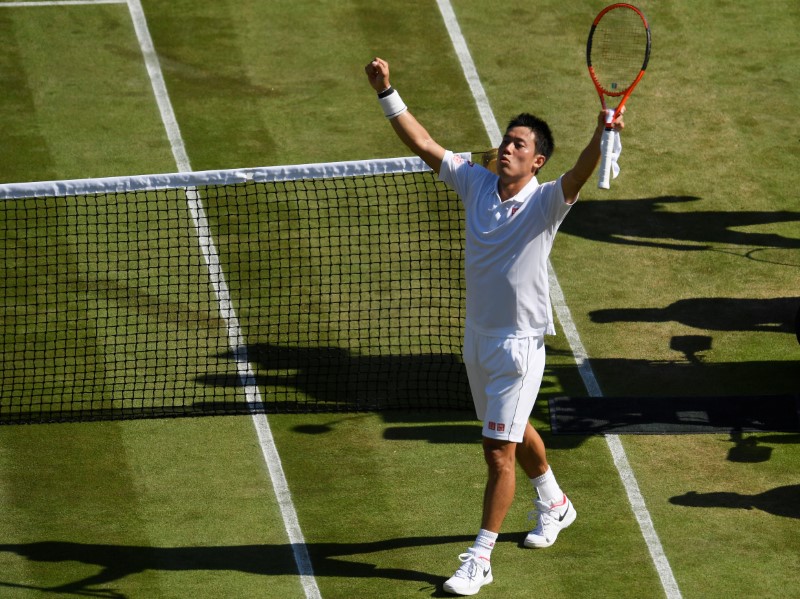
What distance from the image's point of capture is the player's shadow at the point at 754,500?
11.3 meters

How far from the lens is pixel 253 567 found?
10711 mm

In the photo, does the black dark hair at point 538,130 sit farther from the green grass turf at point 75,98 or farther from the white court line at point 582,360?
the green grass turf at point 75,98

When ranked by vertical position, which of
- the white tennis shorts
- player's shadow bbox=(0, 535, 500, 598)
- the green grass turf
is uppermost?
the green grass turf

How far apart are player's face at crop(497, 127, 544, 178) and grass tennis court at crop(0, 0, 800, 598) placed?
290cm

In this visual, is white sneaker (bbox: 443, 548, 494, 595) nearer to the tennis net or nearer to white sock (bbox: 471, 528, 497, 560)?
white sock (bbox: 471, 528, 497, 560)

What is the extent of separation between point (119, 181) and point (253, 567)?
3.72 m

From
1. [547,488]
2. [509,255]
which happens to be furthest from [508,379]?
[547,488]

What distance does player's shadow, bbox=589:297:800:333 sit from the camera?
1403 centimetres

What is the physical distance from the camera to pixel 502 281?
991cm

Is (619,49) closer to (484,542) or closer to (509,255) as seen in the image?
(509,255)

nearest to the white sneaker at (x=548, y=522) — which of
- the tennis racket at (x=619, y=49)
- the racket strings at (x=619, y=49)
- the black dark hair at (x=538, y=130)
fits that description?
the black dark hair at (x=538, y=130)

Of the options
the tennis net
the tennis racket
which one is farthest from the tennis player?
the tennis racket

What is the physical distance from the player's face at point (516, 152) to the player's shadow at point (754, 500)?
3.21 metres

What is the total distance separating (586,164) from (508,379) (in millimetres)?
1696
